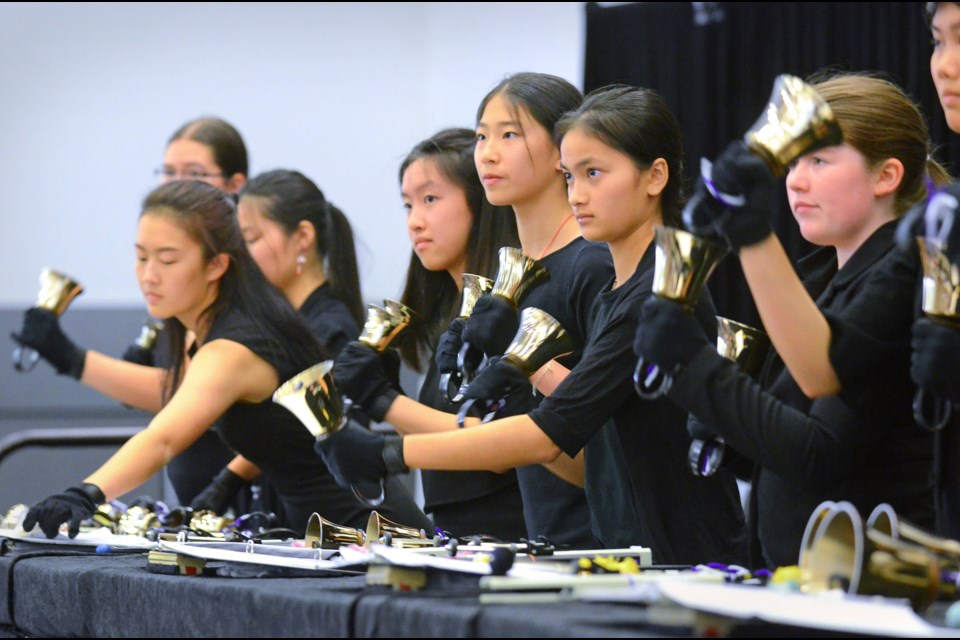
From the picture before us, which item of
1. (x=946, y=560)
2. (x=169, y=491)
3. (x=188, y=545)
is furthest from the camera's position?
(x=169, y=491)

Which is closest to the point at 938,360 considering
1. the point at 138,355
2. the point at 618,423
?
the point at 618,423

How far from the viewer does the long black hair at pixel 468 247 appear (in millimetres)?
2723

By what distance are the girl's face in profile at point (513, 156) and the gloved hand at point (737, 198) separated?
2.84 ft

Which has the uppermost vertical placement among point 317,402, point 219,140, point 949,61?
point 219,140

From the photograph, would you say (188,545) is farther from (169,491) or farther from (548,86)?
(169,491)

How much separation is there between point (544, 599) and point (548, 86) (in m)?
1.36

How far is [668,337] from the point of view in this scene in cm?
164

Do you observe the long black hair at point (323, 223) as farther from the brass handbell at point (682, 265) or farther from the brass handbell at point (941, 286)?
the brass handbell at point (941, 286)

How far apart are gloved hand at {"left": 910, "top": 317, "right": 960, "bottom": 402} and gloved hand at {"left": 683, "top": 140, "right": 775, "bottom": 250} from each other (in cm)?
21

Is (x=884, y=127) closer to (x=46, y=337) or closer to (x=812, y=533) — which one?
(x=812, y=533)

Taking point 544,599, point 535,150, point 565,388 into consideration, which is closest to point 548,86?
point 535,150

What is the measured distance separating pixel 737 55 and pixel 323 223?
2346mm

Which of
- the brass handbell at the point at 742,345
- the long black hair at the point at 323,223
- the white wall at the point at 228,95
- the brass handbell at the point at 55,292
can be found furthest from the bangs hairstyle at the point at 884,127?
the white wall at the point at 228,95

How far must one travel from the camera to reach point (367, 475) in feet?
6.86
